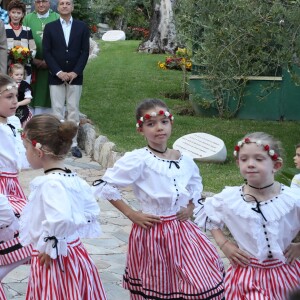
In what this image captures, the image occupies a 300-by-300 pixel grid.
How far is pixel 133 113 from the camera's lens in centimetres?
1335

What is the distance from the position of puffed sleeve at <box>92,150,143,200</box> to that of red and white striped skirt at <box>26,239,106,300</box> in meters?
0.62

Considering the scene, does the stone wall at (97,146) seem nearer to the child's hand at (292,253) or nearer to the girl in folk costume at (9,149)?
the girl in folk costume at (9,149)

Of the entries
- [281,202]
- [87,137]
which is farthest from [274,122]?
[281,202]

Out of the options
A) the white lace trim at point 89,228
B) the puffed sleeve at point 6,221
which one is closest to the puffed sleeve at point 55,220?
the white lace trim at point 89,228

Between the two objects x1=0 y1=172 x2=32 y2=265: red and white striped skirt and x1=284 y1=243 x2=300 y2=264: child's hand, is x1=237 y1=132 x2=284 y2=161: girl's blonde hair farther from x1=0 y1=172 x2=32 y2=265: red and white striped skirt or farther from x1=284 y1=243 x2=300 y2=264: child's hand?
x1=0 y1=172 x2=32 y2=265: red and white striped skirt

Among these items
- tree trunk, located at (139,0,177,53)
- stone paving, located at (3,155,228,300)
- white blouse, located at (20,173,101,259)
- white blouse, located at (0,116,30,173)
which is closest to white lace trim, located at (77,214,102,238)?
white blouse, located at (20,173,101,259)

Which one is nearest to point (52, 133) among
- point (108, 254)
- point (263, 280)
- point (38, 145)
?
point (38, 145)

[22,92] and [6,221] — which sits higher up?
[6,221]

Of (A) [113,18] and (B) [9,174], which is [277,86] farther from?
(A) [113,18]

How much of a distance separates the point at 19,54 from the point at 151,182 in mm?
5656

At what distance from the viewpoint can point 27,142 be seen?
4371 mm

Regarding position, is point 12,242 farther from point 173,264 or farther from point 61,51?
point 61,51

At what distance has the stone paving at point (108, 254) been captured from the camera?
5.73 meters

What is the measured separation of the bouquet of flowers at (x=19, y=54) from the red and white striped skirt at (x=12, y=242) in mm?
4722
